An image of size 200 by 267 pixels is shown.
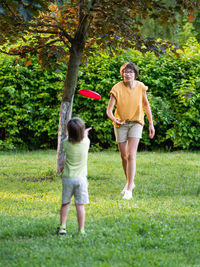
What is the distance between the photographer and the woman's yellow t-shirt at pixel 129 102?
227 inches

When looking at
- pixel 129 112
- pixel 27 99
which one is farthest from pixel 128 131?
pixel 27 99

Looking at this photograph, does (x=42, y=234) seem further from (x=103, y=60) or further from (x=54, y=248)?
(x=103, y=60)

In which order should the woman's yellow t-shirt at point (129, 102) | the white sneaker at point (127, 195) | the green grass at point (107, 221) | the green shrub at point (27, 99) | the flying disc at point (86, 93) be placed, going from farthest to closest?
the green shrub at point (27, 99)
the flying disc at point (86, 93)
the woman's yellow t-shirt at point (129, 102)
the white sneaker at point (127, 195)
the green grass at point (107, 221)

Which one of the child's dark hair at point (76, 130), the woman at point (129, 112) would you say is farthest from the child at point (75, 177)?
the woman at point (129, 112)

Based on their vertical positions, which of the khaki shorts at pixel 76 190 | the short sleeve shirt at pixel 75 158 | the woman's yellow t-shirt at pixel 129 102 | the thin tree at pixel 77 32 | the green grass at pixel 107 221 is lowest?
the green grass at pixel 107 221

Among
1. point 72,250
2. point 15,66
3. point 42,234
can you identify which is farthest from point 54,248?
point 15,66

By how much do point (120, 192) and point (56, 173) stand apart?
5.35ft

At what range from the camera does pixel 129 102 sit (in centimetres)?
577

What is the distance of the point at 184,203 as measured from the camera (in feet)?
17.3

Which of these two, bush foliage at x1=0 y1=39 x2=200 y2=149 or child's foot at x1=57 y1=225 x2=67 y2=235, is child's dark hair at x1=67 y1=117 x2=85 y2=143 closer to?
child's foot at x1=57 y1=225 x2=67 y2=235

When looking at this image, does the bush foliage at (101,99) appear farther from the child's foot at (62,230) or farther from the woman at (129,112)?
the child's foot at (62,230)

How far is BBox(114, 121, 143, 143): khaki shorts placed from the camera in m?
5.80

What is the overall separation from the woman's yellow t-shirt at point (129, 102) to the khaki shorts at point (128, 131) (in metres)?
0.07

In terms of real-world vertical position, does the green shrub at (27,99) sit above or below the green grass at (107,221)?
above
